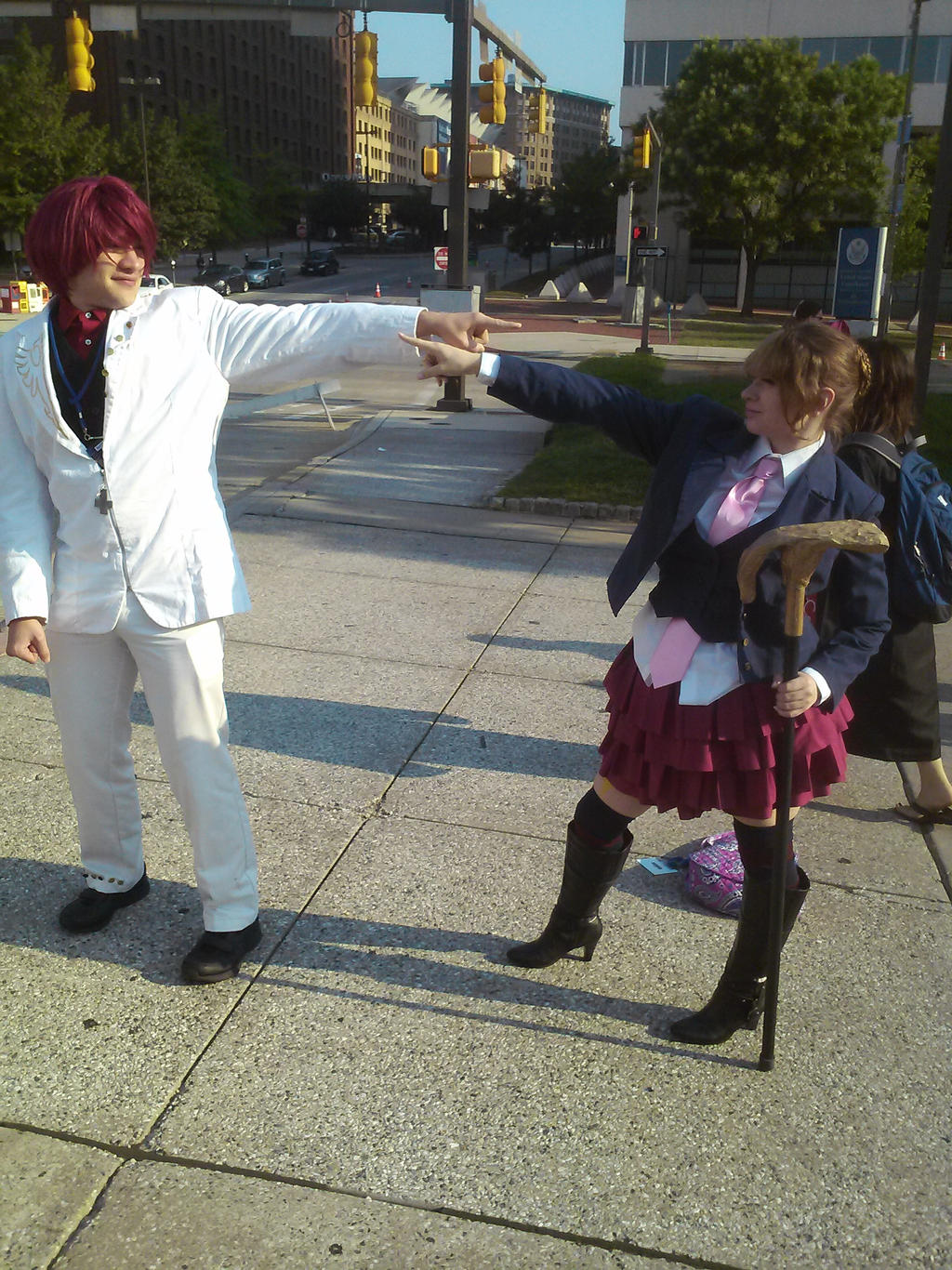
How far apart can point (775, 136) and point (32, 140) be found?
88.4 ft

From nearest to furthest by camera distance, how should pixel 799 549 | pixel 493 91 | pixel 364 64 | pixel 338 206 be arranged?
pixel 799 549
pixel 364 64
pixel 493 91
pixel 338 206

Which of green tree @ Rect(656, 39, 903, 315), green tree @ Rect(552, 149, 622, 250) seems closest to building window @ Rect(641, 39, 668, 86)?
green tree @ Rect(656, 39, 903, 315)

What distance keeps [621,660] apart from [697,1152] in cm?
112

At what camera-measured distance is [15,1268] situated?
2.12 metres

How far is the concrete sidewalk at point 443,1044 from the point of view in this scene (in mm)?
2291

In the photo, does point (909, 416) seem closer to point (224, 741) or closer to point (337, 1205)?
point (224, 741)

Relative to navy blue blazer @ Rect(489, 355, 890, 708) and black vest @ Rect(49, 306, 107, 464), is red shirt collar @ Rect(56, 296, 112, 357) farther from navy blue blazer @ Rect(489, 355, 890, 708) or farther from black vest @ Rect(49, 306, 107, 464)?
navy blue blazer @ Rect(489, 355, 890, 708)

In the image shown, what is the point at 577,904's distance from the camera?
3016 mm

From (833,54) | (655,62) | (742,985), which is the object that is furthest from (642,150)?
(655,62)

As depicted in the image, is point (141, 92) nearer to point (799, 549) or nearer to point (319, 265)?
point (319, 265)

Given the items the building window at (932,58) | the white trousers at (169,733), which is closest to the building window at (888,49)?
the building window at (932,58)

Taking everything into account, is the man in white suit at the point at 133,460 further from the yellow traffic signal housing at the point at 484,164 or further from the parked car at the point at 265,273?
the parked car at the point at 265,273

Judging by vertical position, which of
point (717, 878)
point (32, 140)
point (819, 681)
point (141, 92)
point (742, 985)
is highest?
point (141, 92)

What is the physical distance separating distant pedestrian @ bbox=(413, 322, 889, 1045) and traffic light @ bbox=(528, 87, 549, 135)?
17.2 meters
